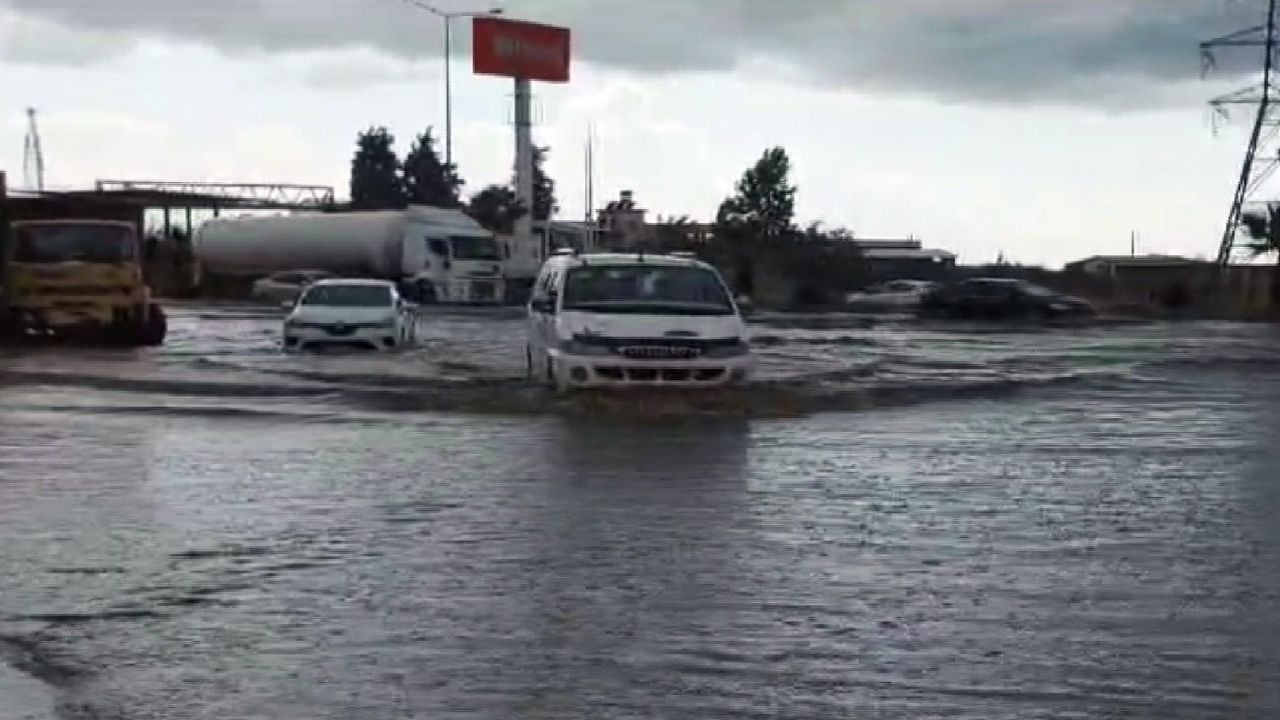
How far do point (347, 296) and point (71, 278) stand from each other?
4.45 metres

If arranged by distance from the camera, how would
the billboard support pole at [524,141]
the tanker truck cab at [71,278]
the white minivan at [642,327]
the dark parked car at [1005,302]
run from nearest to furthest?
the white minivan at [642,327] → the tanker truck cab at [71,278] → the dark parked car at [1005,302] → the billboard support pole at [524,141]

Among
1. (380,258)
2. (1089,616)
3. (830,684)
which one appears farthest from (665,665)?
(380,258)

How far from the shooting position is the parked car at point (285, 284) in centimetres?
6644

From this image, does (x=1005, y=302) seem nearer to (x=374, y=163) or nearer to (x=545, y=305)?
(x=545, y=305)

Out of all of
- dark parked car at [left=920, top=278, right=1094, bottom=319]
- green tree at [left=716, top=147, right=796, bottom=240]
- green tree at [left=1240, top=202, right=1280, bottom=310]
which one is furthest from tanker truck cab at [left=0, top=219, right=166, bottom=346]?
green tree at [left=716, top=147, right=796, bottom=240]

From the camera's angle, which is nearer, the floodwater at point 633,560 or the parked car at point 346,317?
the floodwater at point 633,560

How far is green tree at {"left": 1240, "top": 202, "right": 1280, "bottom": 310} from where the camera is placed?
6415 centimetres

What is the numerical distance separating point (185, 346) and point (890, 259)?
92.9m

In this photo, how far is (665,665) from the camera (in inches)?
315

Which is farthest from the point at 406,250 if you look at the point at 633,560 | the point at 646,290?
the point at 633,560

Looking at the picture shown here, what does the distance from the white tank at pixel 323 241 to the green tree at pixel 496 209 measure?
11.7 meters

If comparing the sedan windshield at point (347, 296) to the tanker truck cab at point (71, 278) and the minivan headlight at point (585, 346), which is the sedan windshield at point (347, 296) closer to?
the tanker truck cab at point (71, 278)

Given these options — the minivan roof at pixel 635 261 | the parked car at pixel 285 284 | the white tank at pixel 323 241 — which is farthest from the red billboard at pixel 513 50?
the minivan roof at pixel 635 261

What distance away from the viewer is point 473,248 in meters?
64.3
